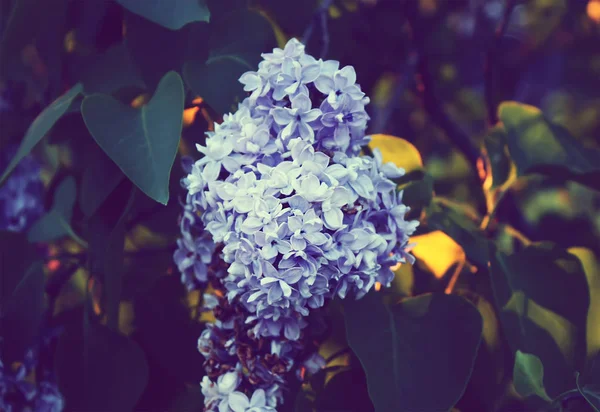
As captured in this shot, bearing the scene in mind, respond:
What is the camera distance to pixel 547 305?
995mm

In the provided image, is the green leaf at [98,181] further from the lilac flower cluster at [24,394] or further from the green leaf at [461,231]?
the green leaf at [461,231]

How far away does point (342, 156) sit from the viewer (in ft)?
2.63

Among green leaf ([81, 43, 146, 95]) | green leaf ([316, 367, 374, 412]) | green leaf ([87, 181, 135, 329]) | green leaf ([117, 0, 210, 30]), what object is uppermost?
green leaf ([117, 0, 210, 30])

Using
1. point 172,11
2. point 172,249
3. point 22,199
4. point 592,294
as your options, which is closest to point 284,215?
point 172,11

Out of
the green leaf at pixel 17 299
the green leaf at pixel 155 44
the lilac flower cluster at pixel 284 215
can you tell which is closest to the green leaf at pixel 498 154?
the lilac flower cluster at pixel 284 215

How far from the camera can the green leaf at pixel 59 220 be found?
115cm

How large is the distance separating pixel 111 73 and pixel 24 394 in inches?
22.2

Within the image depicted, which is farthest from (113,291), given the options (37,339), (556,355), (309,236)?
(556,355)

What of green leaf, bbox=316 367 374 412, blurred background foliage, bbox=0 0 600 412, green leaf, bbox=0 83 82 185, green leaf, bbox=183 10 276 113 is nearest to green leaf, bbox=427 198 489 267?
blurred background foliage, bbox=0 0 600 412

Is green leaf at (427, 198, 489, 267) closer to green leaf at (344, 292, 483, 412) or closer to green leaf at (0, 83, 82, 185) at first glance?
green leaf at (344, 292, 483, 412)

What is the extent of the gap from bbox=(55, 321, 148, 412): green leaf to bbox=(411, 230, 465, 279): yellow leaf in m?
0.48

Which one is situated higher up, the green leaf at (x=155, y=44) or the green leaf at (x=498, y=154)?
the green leaf at (x=155, y=44)

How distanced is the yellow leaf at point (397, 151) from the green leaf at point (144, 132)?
1.18 ft

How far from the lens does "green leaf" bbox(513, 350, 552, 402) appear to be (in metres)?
0.81
